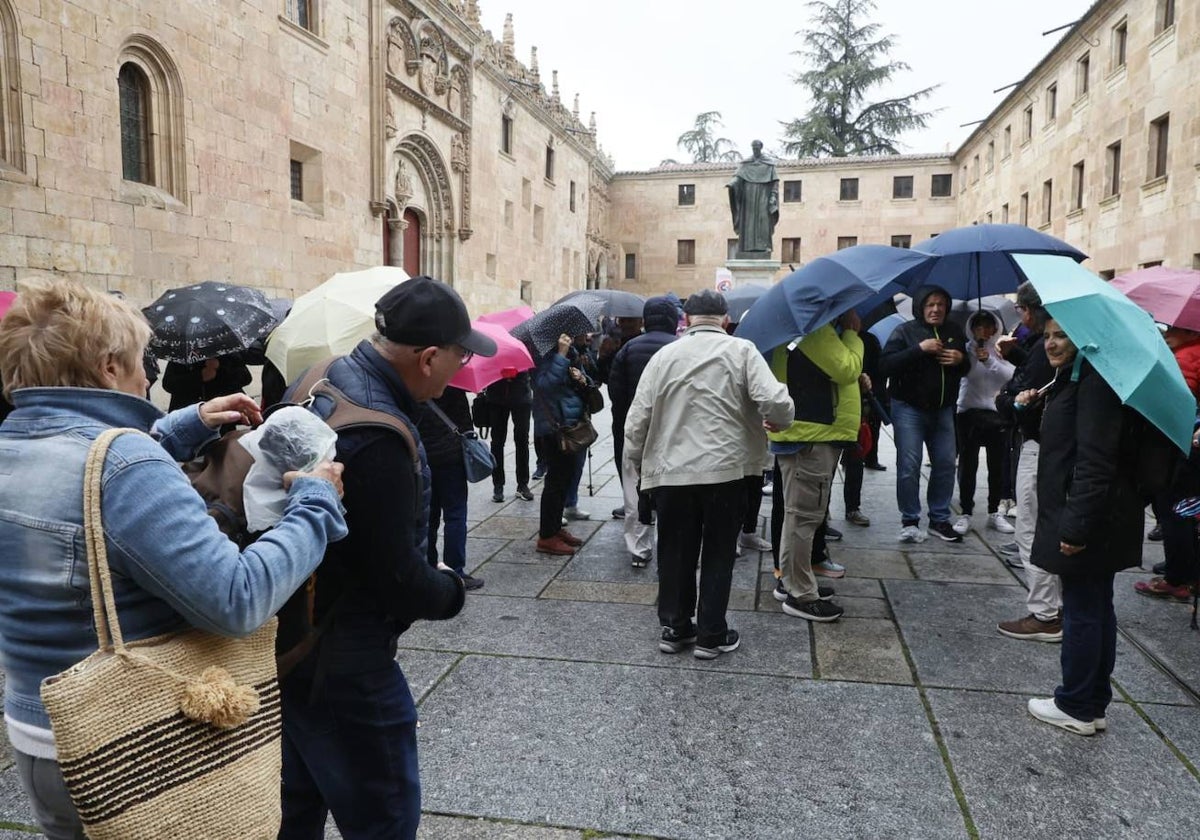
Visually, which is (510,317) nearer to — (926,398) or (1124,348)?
(926,398)

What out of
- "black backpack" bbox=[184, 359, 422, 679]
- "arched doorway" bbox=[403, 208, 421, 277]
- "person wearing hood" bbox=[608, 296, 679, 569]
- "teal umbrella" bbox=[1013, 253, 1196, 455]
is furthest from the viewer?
"arched doorway" bbox=[403, 208, 421, 277]

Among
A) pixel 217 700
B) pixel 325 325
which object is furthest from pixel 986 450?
pixel 217 700

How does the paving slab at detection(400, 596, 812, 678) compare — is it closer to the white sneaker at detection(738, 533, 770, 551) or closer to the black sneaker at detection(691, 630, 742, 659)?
the black sneaker at detection(691, 630, 742, 659)

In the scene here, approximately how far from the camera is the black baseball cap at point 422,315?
197 centimetres

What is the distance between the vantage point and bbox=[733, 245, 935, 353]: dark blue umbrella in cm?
435

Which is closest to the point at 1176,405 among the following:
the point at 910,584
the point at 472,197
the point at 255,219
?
the point at 910,584

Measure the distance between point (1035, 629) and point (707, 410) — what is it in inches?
84.1

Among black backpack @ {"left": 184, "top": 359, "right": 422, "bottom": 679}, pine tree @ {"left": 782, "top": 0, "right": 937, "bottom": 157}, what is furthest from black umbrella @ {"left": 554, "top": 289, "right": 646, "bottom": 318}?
pine tree @ {"left": 782, "top": 0, "right": 937, "bottom": 157}

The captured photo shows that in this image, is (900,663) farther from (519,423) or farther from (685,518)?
(519,423)

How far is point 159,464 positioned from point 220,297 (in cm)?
425

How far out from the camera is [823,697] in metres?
3.64

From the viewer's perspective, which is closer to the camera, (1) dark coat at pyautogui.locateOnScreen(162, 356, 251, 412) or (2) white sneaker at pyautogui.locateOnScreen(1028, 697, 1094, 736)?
(2) white sneaker at pyautogui.locateOnScreen(1028, 697, 1094, 736)

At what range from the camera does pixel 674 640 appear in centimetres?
420

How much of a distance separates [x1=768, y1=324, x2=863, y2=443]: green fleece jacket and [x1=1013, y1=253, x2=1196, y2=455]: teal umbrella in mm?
1515
